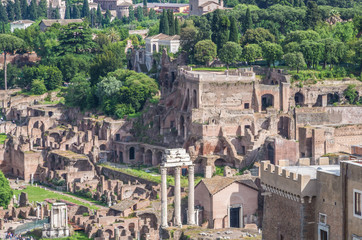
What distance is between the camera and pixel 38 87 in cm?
11738

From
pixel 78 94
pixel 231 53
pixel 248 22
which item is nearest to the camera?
pixel 231 53

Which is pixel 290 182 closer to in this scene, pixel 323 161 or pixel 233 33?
pixel 323 161

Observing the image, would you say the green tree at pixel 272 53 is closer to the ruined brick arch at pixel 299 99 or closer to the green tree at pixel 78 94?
the ruined brick arch at pixel 299 99

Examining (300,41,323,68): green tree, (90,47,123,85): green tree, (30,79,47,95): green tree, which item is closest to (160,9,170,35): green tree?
(90,47,123,85): green tree

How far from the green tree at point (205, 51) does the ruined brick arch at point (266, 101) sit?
1208 cm

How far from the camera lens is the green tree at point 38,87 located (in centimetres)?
11738

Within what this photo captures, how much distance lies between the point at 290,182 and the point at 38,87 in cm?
8249

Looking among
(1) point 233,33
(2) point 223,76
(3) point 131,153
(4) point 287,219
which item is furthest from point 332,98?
(4) point 287,219

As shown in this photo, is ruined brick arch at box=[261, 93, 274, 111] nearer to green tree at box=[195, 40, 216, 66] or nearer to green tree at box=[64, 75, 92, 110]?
green tree at box=[195, 40, 216, 66]

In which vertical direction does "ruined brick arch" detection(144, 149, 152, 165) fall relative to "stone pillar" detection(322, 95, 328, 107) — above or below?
below

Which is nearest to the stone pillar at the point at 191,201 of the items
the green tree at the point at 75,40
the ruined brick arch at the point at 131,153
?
the ruined brick arch at the point at 131,153

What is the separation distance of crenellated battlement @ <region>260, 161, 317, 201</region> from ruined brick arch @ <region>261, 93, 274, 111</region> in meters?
49.2

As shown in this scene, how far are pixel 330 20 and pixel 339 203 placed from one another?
80.9m

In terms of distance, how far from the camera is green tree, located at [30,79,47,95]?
4621 inches
